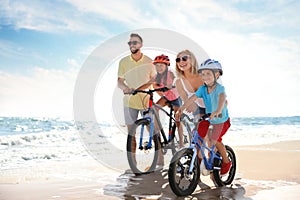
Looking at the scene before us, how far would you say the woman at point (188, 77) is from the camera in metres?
5.29

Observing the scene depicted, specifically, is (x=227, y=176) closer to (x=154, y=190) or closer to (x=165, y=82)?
(x=154, y=190)

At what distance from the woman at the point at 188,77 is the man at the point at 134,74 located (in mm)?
687

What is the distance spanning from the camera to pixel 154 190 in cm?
439

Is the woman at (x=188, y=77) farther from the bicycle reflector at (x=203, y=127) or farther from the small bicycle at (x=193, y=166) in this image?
the small bicycle at (x=193, y=166)

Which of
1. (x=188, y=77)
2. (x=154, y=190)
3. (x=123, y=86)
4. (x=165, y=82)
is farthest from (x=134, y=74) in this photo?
(x=154, y=190)

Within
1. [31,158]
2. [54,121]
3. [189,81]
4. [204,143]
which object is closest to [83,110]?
[31,158]

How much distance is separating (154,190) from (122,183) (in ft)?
1.95

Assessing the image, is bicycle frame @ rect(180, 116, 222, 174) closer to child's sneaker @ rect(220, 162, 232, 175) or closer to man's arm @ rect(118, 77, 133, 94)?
child's sneaker @ rect(220, 162, 232, 175)

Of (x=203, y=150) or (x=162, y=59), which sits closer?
(x=203, y=150)

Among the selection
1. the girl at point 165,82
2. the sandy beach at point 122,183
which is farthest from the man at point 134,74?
the sandy beach at point 122,183

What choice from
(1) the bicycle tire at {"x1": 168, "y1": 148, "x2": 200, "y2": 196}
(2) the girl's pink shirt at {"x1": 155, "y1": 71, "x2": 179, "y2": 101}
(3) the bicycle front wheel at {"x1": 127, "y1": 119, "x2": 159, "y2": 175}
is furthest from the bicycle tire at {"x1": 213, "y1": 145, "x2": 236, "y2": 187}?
(2) the girl's pink shirt at {"x1": 155, "y1": 71, "x2": 179, "y2": 101}

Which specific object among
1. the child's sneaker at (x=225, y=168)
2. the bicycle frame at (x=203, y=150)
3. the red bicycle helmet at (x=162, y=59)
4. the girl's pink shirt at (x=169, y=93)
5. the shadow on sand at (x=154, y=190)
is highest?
the red bicycle helmet at (x=162, y=59)

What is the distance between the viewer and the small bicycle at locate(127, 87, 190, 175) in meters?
5.23

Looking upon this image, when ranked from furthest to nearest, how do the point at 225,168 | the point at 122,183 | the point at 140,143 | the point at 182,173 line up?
the point at 140,143, the point at 122,183, the point at 225,168, the point at 182,173
